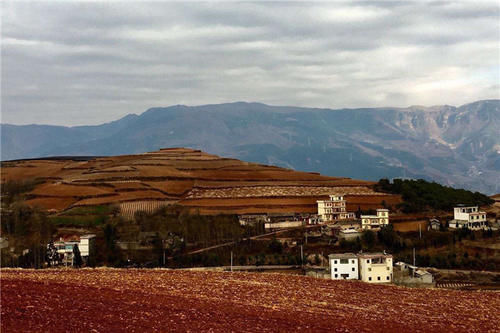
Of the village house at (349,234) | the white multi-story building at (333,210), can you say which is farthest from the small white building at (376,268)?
the white multi-story building at (333,210)

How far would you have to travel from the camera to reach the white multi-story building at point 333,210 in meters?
85.2

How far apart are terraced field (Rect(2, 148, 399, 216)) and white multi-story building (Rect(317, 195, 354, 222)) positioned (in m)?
3.42

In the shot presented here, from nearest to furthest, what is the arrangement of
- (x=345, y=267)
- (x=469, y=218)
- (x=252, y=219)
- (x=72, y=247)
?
1. (x=345, y=267)
2. (x=72, y=247)
3. (x=469, y=218)
4. (x=252, y=219)

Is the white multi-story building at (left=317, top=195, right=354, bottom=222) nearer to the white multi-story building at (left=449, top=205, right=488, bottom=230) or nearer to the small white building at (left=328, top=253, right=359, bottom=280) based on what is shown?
the white multi-story building at (left=449, top=205, right=488, bottom=230)

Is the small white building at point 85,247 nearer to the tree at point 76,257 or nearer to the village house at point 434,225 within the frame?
the tree at point 76,257

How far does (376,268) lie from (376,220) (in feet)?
93.6

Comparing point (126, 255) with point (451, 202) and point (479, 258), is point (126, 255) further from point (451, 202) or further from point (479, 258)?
point (451, 202)

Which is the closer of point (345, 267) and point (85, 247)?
point (345, 267)

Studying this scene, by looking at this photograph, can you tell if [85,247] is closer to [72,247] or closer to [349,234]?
[72,247]

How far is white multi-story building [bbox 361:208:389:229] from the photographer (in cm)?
7925

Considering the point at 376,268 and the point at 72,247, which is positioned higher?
the point at 72,247

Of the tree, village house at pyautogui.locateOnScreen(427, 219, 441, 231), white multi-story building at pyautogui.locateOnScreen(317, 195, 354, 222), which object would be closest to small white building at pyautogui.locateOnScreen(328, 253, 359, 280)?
the tree

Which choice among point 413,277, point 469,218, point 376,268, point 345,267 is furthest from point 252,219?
point 413,277

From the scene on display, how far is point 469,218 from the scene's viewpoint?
258 feet
